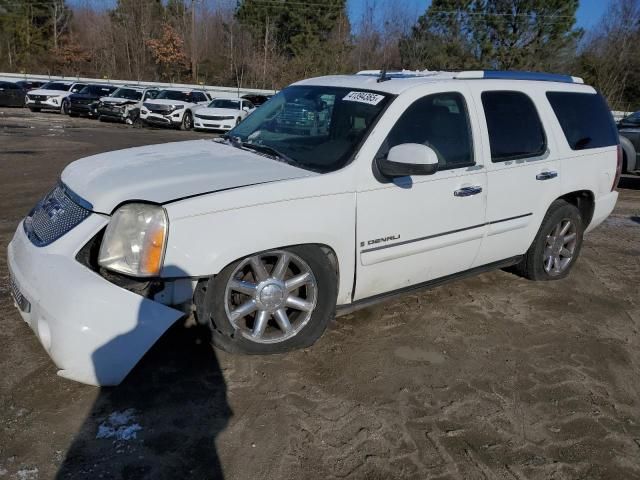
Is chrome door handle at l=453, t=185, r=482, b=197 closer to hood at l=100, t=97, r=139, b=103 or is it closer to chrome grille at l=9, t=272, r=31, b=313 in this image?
chrome grille at l=9, t=272, r=31, b=313

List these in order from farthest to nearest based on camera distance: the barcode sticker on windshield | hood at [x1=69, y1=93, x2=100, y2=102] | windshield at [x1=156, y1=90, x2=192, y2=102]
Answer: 1. hood at [x1=69, y1=93, x2=100, y2=102]
2. windshield at [x1=156, y1=90, x2=192, y2=102]
3. the barcode sticker on windshield

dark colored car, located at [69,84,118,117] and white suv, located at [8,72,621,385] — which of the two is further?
dark colored car, located at [69,84,118,117]

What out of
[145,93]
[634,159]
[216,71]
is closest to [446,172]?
[634,159]

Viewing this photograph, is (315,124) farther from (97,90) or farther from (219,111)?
(97,90)

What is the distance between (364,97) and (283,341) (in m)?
1.78

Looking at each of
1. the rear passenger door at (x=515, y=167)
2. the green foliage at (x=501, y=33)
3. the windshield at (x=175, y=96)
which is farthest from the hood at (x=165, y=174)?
the green foliage at (x=501, y=33)

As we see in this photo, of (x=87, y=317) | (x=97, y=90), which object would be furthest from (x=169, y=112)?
(x=87, y=317)

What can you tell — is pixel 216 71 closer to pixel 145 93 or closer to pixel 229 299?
pixel 145 93

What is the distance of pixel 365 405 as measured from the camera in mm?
3127

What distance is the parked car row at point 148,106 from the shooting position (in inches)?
872

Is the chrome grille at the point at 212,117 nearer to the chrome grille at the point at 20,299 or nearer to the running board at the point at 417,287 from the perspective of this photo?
the running board at the point at 417,287

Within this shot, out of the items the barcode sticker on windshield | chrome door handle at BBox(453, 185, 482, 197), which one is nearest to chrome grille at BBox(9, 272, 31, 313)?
the barcode sticker on windshield

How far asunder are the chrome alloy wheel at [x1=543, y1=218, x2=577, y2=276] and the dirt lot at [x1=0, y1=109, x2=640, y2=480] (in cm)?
70

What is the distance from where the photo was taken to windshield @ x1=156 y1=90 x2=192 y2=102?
24.6 metres
